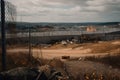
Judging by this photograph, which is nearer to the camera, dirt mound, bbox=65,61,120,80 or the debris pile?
the debris pile

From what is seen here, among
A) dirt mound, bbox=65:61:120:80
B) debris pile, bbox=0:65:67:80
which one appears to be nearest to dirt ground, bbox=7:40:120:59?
dirt mound, bbox=65:61:120:80

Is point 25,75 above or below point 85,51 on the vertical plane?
above

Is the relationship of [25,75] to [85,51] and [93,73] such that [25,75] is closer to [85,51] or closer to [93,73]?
[93,73]

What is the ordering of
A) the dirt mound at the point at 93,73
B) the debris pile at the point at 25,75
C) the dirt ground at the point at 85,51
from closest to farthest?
the debris pile at the point at 25,75 → the dirt mound at the point at 93,73 → the dirt ground at the point at 85,51

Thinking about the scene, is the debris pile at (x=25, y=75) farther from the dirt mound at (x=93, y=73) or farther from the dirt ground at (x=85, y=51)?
the dirt ground at (x=85, y=51)

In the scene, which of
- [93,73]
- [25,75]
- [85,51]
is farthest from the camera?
[85,51]

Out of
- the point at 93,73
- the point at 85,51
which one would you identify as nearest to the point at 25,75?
the point at 93,73

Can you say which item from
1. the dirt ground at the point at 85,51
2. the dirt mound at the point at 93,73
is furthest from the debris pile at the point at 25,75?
the dirt ground at the point at 85,51

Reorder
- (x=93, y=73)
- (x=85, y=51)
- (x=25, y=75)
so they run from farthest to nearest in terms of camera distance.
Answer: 1. (x=85, y=51)
2. (x=93, y=73)
3. (x=25, y=75)

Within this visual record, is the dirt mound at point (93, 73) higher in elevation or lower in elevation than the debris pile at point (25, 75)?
lower

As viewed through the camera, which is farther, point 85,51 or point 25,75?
point 85,51

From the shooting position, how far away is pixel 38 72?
9719mm

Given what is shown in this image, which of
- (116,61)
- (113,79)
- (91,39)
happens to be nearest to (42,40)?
(91,39)

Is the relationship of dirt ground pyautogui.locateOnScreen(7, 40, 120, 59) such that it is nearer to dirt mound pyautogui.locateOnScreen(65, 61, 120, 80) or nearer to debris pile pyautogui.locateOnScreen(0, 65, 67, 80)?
dirt mound pyautogui.locateOnScreen(65, 61, 120, 80)
